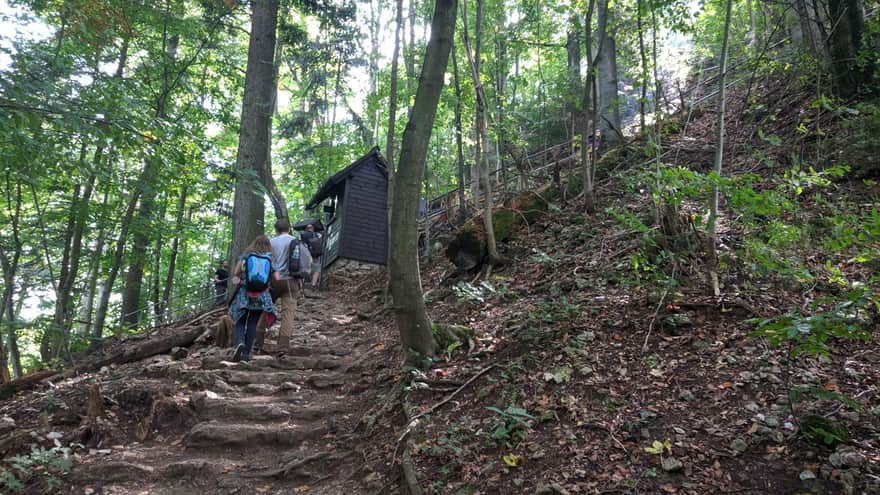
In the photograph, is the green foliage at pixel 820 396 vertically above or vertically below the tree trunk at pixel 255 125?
below

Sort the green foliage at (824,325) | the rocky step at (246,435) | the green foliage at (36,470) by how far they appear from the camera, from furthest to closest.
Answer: the rocky step at (246,435), the green foliage at (36,470), the green foliage at (824,325)

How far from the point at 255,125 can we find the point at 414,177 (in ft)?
19.2

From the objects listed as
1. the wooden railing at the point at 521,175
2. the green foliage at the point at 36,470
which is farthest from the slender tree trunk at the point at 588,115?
the green foliage at the point at 36,470

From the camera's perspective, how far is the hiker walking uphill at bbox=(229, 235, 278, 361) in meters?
7.30

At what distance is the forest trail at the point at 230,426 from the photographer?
16.3 feet

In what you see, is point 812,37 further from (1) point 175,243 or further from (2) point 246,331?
(1) point 175,243

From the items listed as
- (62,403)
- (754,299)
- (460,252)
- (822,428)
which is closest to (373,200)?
(460,252)

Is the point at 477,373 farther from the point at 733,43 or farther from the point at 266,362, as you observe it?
the point at 733,43

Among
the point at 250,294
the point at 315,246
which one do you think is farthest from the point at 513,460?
the point at 315,246

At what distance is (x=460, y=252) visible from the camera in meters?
9.84

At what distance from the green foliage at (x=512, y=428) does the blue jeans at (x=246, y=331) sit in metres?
4.64

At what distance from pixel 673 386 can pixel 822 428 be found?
1126 millimetres

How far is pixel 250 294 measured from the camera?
7352 mm

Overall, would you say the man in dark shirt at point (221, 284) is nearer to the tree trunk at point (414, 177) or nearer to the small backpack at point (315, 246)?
the small backpack at point (315, 246)
